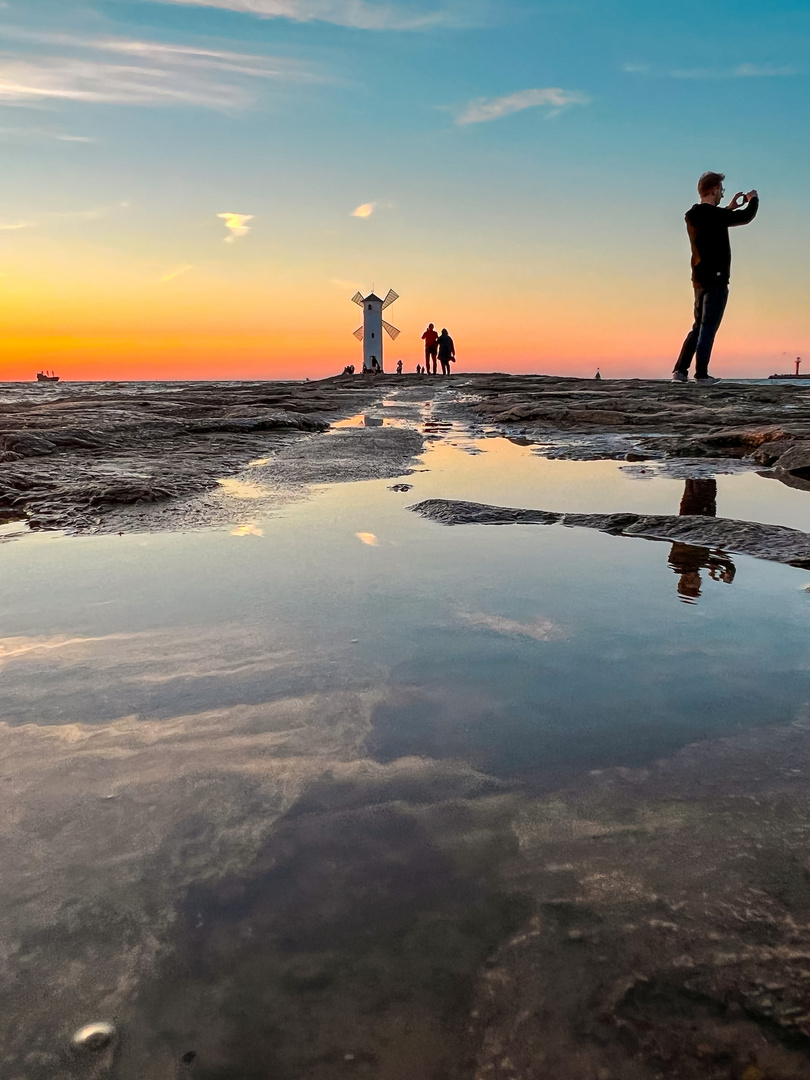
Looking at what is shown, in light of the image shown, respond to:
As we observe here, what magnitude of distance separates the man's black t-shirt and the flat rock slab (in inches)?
264

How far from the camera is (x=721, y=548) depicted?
2.76 metres

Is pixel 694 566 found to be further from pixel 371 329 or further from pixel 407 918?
pixel 371 329

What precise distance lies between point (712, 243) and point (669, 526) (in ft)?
23.0

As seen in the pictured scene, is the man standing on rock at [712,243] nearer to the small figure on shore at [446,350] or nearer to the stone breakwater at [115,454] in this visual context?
the stone breakwater at [115,454]

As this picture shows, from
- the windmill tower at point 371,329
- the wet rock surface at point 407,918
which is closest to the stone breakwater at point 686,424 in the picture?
the wet rock surface at point 407,918

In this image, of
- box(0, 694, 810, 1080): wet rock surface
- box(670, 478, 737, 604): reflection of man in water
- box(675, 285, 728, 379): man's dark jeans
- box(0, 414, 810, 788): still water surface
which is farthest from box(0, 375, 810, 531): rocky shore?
box(0, 694, 810, 1080): wet rock surface

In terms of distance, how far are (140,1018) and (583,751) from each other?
79 centimetres

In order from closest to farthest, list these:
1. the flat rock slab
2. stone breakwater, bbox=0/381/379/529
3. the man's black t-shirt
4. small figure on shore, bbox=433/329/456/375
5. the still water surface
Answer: the still water surface
the flat rock slab
stone breakwater, bbox=0/381/379/529
the man's black t-shirt
small figure on shore, bbox=433/329/456/375

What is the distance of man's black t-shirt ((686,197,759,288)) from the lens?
28.0 feet

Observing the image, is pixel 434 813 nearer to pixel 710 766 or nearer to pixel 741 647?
pixel 710 766

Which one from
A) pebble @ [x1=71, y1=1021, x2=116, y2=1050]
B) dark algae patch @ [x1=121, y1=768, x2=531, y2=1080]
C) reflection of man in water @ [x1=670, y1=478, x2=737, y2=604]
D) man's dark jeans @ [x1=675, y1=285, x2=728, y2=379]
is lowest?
pebble @ [x1=71, y1=1021, x2=116, y2=1050]

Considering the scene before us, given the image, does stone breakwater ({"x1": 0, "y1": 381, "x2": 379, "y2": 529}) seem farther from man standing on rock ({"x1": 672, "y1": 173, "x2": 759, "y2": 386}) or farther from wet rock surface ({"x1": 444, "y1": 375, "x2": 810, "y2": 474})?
man standing on rock ({"x1": 672, "y1": 173, "x2": 759, "y2": 386})

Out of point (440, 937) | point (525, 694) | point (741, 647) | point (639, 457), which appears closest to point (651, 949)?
point (440, 937)

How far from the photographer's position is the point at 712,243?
339 inches
